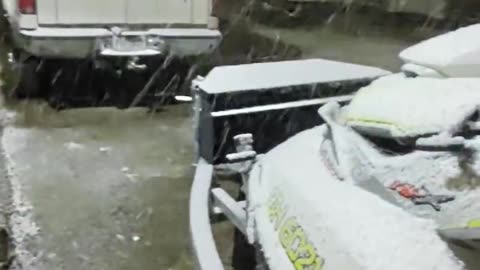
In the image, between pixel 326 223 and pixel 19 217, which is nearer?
pixel 326 223

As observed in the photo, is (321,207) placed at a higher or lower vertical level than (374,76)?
higher

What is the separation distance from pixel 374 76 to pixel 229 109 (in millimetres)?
995

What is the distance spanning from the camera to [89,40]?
6730 mm

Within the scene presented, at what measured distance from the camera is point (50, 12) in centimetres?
675

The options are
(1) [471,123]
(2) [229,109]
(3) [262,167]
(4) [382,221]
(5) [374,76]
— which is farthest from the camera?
(5) [374,76]

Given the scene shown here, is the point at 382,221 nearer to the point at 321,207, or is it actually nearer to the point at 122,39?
the point at 321,207

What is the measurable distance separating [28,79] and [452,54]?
527 centimetres

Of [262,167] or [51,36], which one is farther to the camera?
[51,36]

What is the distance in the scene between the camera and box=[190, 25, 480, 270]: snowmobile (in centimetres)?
203

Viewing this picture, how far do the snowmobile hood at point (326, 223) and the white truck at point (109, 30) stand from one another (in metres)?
4.04

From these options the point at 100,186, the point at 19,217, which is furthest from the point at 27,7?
the point at 19,217

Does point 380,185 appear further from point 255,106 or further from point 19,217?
point 19,217

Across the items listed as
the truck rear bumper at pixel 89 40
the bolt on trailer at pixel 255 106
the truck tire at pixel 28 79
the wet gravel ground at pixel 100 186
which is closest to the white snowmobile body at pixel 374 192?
the bolt on trailer at pixel 255 106

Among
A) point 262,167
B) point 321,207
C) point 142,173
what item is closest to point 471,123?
point 321,207
